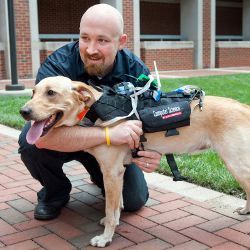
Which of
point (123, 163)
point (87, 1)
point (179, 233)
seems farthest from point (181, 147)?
point (87, 1)

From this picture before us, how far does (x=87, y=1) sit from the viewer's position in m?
19.7

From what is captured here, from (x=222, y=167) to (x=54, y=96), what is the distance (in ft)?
8.00

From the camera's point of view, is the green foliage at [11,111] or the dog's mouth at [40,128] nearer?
the dog's mouth at [40,128]

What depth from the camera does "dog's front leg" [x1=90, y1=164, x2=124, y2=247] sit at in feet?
10.3

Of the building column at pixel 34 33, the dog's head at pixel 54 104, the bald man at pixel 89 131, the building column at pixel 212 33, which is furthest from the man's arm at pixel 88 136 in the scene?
the building column at pixel 212 33

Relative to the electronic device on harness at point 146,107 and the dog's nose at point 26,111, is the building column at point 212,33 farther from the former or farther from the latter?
the dog's nose at point 26,111

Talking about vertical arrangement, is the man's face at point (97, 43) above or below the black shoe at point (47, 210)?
above

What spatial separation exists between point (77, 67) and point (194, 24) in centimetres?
1740

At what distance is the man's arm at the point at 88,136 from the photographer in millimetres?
3096

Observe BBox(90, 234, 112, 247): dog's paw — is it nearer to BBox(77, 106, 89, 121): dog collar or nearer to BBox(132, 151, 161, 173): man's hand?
BBox(132, 151, 161, 173): man's hand

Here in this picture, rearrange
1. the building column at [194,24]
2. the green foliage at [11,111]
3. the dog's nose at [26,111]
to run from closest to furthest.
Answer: the dog's nose at [26,111] → the green foliage at [11,111] → the building column at [194,24]

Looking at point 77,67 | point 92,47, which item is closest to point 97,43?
point 92,47

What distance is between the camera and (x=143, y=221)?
3.60 m

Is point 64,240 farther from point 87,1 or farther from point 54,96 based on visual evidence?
point 87,1
